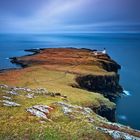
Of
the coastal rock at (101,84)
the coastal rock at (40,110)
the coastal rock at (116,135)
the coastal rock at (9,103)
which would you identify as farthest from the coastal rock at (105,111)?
the coastal rock at (116,135)

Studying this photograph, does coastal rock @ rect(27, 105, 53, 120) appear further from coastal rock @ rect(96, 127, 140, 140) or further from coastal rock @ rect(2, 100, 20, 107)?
coastal rock @ rect(96, 127, 140, 140)

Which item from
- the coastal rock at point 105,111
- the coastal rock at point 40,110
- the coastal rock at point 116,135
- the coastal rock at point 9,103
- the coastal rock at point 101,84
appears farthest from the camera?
the coastal rock at point 101,84

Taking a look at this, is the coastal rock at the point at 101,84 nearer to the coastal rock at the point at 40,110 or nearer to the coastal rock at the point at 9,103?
the coastal rock at the point at 40,110

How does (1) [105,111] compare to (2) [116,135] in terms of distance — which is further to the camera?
(1) [105,111]

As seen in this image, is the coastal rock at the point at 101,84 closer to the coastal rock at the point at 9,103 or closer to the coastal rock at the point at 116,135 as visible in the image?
the coastal rock at the point at 9,103

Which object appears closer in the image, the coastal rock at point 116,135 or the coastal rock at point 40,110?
the coastal rock at point 116,135

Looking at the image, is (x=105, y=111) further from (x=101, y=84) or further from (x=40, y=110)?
(x=101, y=84)

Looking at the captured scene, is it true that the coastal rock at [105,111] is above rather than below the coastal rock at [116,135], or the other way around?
below

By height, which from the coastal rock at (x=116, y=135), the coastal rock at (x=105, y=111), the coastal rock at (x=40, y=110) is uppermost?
the coastal rock at (x=40, y=110)

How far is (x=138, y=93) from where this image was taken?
150m

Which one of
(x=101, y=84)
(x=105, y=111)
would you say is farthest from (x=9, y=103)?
(x=101, y=84)

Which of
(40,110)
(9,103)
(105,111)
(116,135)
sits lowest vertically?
(105,111)

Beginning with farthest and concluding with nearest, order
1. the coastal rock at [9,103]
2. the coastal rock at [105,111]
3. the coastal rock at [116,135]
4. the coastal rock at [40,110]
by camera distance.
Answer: the coastal rock at [105,111] → the coastal rock at [9,103] → the coastal rock at [40,110] → the coastal rock at [116,135]

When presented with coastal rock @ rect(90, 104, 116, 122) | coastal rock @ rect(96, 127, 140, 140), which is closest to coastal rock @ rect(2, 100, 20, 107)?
coastal rock @ rect(96, 127, 140, 140)
